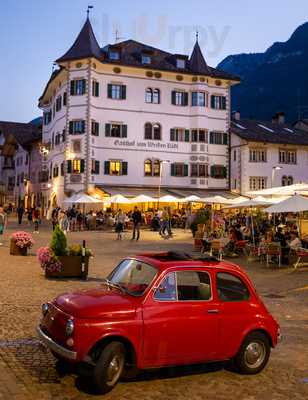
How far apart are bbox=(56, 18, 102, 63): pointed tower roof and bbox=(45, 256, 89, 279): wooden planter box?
36287 mm

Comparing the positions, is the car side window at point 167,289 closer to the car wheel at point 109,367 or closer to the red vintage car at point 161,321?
the red vintage car at point 161,321

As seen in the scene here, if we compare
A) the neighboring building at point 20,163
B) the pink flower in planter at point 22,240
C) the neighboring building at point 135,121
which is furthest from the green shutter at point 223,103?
the pink flower in planter at point 22,240

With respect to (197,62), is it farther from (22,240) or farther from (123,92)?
(22,240)

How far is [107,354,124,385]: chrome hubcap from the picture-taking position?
6.17 metres

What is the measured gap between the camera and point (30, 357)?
7.38 meters

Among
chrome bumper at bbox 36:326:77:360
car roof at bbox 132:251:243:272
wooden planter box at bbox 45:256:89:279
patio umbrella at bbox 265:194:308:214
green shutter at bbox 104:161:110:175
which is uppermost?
green shutter at bbox 104:161:110:175

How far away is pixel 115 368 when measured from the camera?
6.23 meters

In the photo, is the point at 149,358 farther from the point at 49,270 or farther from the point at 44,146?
the point at 44,146

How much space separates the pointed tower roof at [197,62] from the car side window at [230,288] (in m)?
47.8

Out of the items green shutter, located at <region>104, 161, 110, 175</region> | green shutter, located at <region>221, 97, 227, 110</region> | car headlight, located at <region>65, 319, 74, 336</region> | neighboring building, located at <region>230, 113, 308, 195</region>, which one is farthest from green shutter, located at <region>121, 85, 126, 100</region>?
car headlight, located at <region>65, 319, 74, 336</region>

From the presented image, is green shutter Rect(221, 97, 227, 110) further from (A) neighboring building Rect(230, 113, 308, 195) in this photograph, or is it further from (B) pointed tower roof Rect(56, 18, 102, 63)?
(B) pointed tower roof Rect(56, 18, 102, 63)

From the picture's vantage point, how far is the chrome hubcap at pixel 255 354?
7.07 metres

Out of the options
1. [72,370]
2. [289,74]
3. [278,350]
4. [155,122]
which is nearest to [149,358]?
[72,370]

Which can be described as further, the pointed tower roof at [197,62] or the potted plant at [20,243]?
the pointed tower roof at [197,62]
